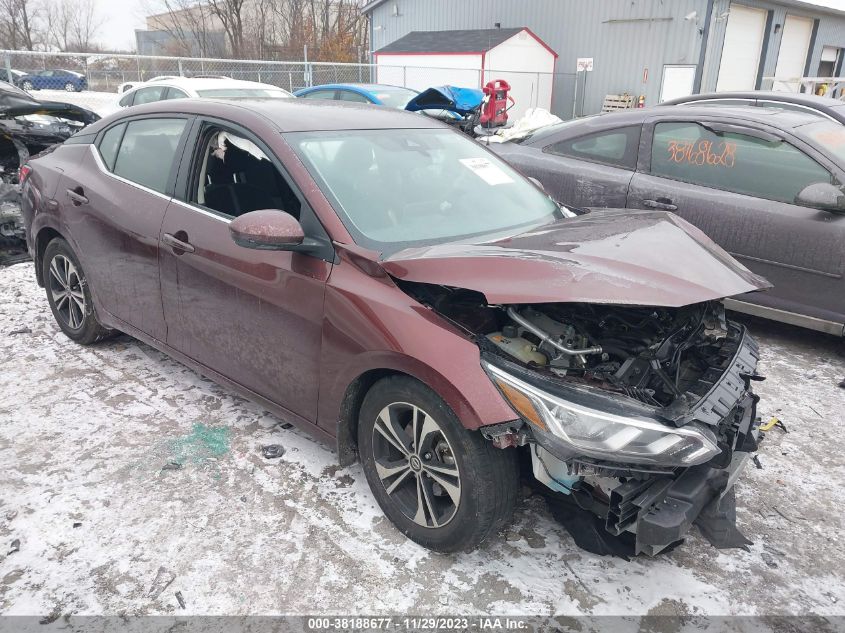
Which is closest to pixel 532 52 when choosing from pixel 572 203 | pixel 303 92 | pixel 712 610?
pixel 303 92

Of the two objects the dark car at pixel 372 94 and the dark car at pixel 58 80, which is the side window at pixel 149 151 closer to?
the dark car at pixel 372 94

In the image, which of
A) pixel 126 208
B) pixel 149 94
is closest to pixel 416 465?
pixel 126 208

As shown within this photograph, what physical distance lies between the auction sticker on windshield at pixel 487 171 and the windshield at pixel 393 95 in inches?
306

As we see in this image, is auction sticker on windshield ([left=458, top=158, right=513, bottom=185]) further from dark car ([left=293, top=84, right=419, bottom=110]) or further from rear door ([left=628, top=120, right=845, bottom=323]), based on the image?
dark car ([left=293, top=84, right=419, bottom=110])

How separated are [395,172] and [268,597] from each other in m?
1.93

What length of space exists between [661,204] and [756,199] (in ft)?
2.06

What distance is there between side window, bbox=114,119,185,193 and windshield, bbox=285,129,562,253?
0.95m

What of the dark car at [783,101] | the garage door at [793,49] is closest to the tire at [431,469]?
the dark car at [783,101]

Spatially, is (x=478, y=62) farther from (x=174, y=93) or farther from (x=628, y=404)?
(x=628, y=404)

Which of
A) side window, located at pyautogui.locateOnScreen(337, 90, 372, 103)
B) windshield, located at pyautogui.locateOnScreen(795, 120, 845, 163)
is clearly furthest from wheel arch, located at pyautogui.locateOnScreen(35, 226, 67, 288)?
side window, located at pyautogui.locateOnScreen(337, 90, 372, 103)

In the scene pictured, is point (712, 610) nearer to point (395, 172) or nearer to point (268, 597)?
point (268, 597)

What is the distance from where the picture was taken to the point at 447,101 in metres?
8.96

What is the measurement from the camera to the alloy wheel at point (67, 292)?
4309 mm

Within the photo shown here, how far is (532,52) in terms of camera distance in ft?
69.1
